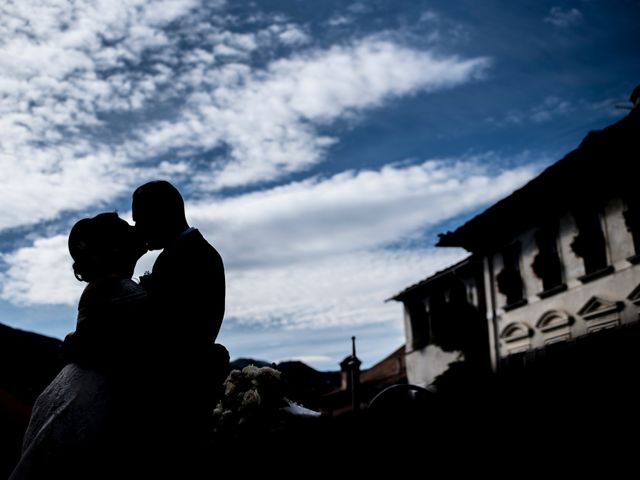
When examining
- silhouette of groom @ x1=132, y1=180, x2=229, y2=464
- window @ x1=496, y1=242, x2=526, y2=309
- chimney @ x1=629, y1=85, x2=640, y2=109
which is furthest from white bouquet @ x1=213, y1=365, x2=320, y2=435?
chimney @ x1=629, y1=85, x2=640, y2=109

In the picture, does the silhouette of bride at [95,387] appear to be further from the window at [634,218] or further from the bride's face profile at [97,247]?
the window at [634,218]

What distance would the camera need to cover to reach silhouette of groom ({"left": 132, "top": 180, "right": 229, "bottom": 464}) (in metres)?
2.42

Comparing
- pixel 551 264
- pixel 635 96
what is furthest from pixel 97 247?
pixel 635 96

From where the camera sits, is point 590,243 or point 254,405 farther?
Answer: point 590,243

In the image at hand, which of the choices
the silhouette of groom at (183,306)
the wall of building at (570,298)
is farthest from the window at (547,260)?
the silhouette of groom at (183,306)

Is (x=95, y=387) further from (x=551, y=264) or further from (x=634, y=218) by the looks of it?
(x=551, y=264)

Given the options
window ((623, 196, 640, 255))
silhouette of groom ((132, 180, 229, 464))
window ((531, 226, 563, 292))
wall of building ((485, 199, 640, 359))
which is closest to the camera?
silhouette of groom ((132, 180, 229, 464))

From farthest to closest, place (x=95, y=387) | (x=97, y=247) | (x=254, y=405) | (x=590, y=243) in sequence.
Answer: (x=590, y=243), (x=254, y=405), (x=97, y=247), (x=95, y=387)

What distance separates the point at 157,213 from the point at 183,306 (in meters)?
0.49

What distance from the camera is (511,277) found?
20469 millimetres

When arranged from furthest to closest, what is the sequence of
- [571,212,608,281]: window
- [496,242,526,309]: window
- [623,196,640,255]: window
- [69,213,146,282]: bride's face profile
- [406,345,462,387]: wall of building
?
[406,345,462,387]: wall of building < [496,242,526,309]: window < [571,212,608,281]: window < [623,196,640,255]: window < [69,213,146,282]: bride's face profile

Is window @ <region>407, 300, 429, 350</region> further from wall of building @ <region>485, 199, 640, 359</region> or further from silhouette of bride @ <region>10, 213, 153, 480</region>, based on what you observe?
silhouette of bride @ <region>10, 213, 153, 480</region>

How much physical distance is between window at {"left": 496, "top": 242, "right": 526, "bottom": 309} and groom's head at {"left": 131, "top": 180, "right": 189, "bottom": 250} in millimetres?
18693

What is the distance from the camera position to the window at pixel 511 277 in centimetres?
2022
